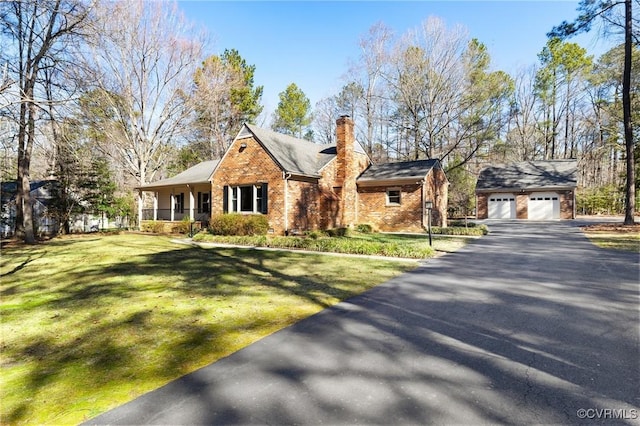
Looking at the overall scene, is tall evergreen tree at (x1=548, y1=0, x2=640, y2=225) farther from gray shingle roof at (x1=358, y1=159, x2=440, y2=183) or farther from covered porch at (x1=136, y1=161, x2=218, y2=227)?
covered porch at (x1=136, y1=161, x2=218, y2=227)

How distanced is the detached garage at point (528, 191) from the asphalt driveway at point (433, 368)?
88.0ft

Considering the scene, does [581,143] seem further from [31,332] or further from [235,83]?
[31,332]

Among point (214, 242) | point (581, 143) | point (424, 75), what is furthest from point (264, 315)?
point (581, 143)

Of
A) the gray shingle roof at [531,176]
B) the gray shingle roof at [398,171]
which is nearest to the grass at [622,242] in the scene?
the gray shingle roof at [398,171]

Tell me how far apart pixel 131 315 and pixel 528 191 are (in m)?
32.5

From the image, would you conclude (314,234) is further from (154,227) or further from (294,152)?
(154,227)

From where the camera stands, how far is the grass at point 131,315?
306 centimetres

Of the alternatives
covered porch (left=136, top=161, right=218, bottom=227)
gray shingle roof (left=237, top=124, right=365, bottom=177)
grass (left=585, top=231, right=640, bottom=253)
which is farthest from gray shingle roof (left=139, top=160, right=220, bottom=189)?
grass (left=585, top=231, right=640, bottom=253)

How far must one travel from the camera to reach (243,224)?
53.9 ft

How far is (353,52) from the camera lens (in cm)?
3083

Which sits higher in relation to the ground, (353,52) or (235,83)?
(353,52)

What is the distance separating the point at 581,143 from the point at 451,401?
48.9 metres

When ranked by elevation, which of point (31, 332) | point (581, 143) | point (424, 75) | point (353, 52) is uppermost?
point (353, 52)

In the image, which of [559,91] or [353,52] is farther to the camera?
[559,91]
